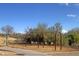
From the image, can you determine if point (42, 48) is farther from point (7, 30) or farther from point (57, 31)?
point (7, 30)

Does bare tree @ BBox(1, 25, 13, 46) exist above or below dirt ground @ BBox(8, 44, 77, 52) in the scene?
above

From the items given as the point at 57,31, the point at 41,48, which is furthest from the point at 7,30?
the point at 57,31

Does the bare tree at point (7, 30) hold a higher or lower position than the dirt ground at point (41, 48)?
higher

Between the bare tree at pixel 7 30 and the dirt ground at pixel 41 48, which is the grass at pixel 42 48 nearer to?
the dirt ground at pixel 41 48

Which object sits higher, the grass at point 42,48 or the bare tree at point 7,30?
the bare tree at point 7,30

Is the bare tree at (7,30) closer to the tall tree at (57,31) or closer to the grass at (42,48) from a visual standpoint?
the grass at (42,48)

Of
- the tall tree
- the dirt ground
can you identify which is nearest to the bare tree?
the dirt ground

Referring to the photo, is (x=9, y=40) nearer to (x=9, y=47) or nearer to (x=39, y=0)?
(x=9, y=47)

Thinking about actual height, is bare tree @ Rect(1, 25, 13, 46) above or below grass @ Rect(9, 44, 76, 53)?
above

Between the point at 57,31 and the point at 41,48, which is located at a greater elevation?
the point at 57,31

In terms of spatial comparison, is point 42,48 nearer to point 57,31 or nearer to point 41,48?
point 41,48

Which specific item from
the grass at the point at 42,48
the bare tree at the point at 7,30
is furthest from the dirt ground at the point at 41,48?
the bare tree at the point at 7,30

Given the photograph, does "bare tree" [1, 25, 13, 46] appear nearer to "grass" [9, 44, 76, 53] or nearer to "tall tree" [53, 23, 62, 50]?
"grass" [9, 44, 76, 53]

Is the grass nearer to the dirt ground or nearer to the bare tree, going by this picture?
the dirt ground
